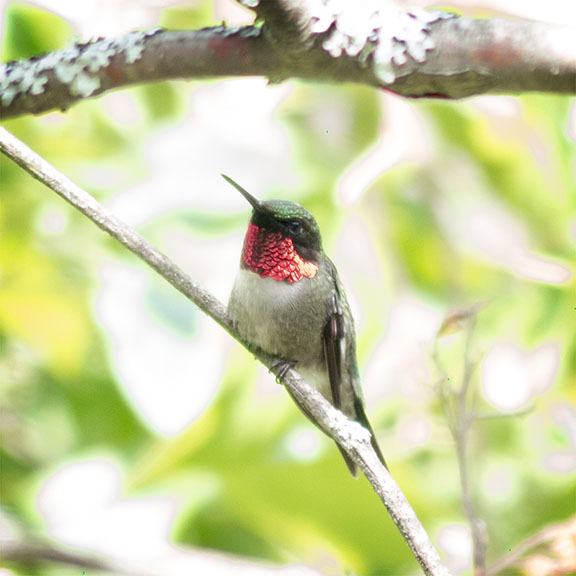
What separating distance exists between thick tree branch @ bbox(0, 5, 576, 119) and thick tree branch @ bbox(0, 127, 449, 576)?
0.65ft

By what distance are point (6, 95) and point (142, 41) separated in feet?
0.97

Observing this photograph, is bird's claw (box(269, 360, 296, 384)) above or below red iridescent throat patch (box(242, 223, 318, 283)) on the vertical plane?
below

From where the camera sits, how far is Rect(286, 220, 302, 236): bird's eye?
2.38m

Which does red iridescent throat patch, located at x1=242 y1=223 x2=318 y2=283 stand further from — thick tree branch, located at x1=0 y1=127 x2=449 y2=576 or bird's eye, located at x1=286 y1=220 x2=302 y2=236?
thick tree branch, located at x1=0 y1=127 x2=449 y2=576

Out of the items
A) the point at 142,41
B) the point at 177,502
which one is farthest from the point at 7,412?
the point at 142,41

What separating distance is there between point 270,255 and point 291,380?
82 centimetres

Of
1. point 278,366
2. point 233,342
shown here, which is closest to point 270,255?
point 278,366

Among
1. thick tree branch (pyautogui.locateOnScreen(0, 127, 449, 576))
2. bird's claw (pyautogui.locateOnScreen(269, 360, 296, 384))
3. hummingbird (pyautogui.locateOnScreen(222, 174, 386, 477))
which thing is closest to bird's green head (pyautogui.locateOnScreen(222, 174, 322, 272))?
hummingbird (pyautogui.locateOnScreen(222, 174, 386, 477))

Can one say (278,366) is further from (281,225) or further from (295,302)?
(281,225)

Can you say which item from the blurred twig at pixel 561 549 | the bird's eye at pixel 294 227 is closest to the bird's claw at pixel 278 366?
the bird's eye at pixel 294 227

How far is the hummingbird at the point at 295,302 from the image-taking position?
90.3 inches

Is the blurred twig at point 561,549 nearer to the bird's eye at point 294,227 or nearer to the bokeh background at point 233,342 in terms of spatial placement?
the bokeh background at point 233,342

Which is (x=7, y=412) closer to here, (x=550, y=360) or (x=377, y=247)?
(x=377, y=247)

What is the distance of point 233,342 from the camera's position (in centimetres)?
278
